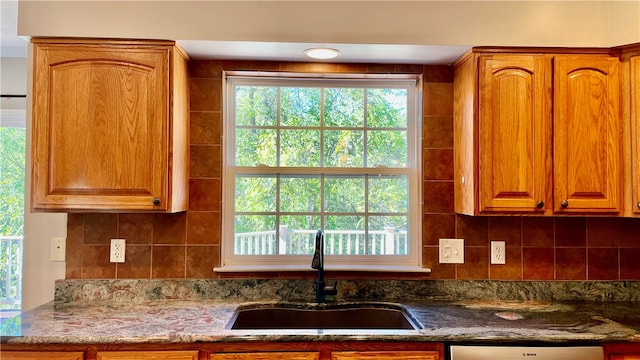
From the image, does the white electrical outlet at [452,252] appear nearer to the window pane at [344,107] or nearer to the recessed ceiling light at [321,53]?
the window pane at [344,107]

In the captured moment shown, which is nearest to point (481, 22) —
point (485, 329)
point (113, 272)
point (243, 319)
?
point (485, 329)

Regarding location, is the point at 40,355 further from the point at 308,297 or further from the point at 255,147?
the point at 255,147

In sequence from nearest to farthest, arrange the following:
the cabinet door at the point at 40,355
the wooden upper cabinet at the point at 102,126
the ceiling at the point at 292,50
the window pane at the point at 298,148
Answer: the cabinet door at the point at 40,355, the wooden upper cabinet at the point at 102,126, the ceiling at the point at 292,50, the window pane at the point at 298,148

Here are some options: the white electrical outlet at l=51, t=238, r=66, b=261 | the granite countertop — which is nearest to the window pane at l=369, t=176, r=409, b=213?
the granite countertop

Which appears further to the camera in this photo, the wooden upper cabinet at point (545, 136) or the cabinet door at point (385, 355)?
the wooden upper cabinet at point (545, 136)

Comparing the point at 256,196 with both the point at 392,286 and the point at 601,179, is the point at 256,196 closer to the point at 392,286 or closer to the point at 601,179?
the point at 392,286

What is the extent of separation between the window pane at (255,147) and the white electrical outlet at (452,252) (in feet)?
3.33

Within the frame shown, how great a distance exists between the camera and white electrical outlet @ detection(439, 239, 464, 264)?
213 cm

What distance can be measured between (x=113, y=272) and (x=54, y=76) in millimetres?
971

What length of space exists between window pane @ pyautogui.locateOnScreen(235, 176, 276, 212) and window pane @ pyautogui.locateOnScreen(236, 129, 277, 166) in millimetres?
88

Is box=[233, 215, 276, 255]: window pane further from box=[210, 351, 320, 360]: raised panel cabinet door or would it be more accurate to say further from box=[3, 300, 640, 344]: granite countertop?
box=[210, 351, 320, 360]: raised panel cabinet door

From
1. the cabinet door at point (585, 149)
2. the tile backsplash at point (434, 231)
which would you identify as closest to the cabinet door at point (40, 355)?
the tile backsplash at point (434, 231)

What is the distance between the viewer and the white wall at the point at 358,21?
1803mm

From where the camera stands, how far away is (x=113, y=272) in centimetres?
205
